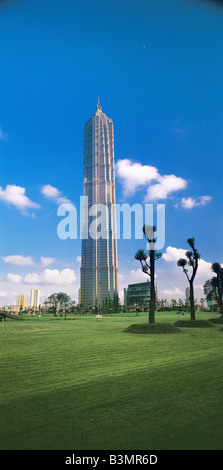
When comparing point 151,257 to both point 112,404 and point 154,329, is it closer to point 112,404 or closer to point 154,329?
point 154,329

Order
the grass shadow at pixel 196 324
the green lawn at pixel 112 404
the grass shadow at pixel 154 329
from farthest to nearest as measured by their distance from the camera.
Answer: the grass shadow at pixel 196 324 < the grass shadow at pixel 154 329 < the green lawn at pixel 112 404

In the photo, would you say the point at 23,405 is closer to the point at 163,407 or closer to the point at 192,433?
the point at 163,407

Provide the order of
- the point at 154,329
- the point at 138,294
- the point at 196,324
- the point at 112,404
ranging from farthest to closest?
the point at 138,294 < the point at 196,324 < the point at 154,329 < the point at 112,404

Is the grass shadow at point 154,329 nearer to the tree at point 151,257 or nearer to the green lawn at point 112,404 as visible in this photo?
the tree at point 151,257

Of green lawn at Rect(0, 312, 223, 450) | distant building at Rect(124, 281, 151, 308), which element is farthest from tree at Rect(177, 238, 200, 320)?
distant building at Rect(124, 281, 151, 308)

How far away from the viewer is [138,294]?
552ft

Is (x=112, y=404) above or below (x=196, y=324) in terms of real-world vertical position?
above

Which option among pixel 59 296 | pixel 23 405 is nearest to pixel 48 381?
pixel 23 405

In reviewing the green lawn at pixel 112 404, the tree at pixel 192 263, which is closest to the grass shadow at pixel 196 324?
the tree at pixel 192 263

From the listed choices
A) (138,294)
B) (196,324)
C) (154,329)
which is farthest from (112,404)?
(138,294)

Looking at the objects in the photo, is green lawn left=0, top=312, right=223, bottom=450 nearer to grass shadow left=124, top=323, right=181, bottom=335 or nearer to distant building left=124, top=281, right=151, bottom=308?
grass shadow left=124, top=323, right=181, bottom=335

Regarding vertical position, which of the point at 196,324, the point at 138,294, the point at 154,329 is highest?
the point at 154,329

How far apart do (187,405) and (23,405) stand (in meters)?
2.44

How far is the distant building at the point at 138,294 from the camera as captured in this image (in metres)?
157
